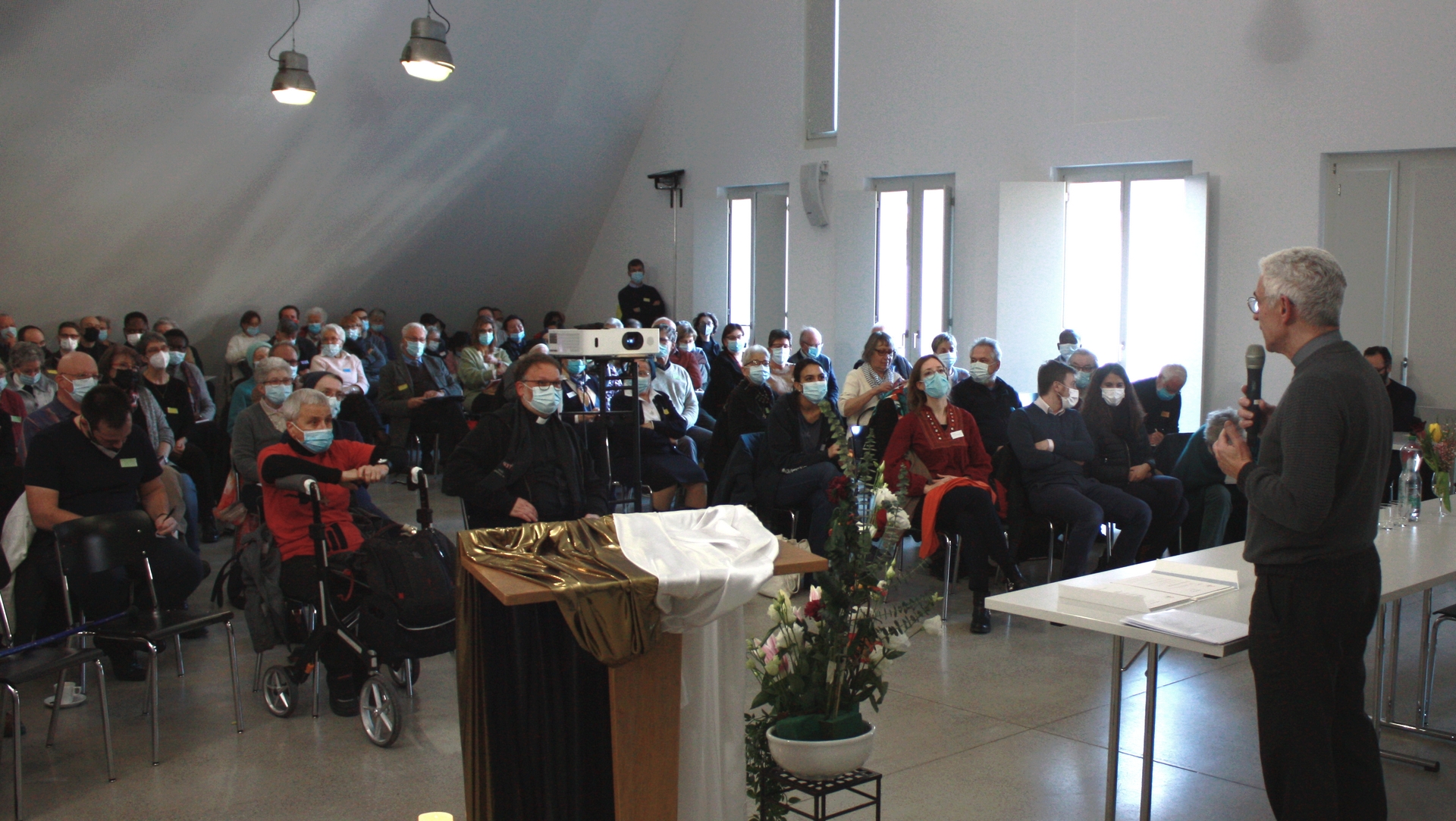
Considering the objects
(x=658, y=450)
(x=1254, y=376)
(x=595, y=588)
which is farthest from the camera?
(x=658, y=450)

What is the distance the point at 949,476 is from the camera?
583 centimetres

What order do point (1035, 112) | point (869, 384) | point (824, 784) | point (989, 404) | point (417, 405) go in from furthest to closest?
point (1035, 112), point (417, 405), point (869, 384), point (989, 404), point (824, 784)

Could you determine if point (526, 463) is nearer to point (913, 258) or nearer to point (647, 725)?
point (647, 725)

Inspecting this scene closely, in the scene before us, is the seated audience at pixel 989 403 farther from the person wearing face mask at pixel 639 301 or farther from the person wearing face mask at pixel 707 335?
the person wearing face mask at pixel 639 301

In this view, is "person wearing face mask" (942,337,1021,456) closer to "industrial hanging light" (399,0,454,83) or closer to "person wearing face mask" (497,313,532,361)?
"industrial hanging light" (399,0,454,83)

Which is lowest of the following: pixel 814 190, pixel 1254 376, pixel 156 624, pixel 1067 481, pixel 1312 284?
pixel 156 624

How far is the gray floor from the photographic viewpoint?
3.48m

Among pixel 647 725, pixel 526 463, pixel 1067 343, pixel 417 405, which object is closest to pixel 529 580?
pixel 647 725

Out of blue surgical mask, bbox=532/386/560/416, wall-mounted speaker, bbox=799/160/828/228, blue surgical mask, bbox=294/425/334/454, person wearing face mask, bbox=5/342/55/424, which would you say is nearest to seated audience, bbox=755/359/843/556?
blue surgical mask, bbox=532/386/560/416

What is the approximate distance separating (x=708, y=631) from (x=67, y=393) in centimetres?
418

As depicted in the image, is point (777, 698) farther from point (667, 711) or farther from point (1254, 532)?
point (1254, 532)

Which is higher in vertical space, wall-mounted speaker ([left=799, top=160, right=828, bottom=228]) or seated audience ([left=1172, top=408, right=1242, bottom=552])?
wall-mounted speaker ([left=799, top=160, right=828, bottom=228])

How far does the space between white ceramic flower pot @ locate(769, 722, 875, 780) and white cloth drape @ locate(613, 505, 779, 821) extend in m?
0.14

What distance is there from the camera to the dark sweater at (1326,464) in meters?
2.47
